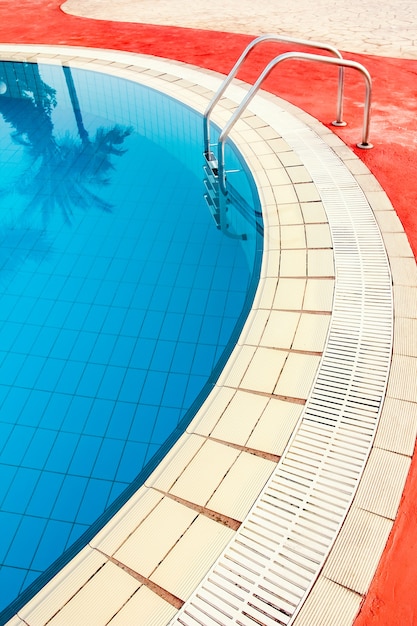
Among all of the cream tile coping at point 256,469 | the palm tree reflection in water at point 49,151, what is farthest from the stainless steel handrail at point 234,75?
the cream tile coping at point 256,469

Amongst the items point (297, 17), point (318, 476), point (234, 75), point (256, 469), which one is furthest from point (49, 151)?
point (297, 17)

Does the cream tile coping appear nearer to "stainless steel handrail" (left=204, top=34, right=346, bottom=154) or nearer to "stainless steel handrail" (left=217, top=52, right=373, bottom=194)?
"stainless steel handrail" (left=217, top=52, right=373, bottom=194)

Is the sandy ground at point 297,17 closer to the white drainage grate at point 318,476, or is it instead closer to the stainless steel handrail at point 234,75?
the stainless steel handrail at point 234,75

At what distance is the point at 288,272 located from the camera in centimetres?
411

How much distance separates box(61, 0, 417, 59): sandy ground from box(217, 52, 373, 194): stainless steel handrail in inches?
147

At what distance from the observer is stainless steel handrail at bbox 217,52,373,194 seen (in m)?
4.55

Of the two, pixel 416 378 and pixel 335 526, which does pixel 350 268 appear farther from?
pixel 335 526

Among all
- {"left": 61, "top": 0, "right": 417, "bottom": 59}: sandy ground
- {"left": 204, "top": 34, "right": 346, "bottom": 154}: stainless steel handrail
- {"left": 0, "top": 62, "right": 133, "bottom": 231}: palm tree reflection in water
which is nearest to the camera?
{"left": 204, "top": 34, "right": 346, "bottom": 154}: stainless steel handrail

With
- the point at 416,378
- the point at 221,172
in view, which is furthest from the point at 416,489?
the point at 221,172

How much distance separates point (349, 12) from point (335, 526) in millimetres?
11657

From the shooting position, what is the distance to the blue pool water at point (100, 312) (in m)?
3.24

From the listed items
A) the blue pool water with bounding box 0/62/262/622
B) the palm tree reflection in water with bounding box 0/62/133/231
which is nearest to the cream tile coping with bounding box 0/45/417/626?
the blue pool water with bounding box 0/62/262/622

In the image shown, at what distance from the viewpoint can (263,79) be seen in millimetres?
4637

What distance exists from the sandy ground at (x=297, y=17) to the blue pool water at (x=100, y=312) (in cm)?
410
